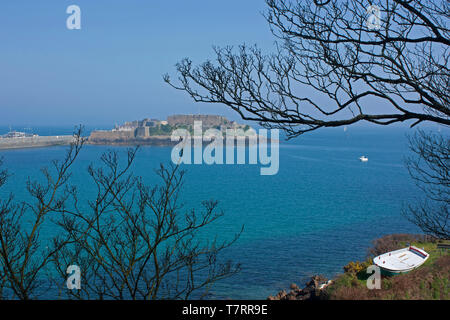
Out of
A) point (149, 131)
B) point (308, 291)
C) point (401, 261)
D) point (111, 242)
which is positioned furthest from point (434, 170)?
point (149, 131)

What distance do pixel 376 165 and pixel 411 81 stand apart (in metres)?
35.4

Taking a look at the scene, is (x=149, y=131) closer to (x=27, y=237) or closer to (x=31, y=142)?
(x=31, y=142)

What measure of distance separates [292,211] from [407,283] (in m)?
11.6

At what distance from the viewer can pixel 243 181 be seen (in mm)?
28094

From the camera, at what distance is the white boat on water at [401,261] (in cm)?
974

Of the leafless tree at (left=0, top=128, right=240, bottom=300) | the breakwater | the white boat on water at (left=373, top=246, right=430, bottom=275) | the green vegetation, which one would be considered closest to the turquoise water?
the green vegetation

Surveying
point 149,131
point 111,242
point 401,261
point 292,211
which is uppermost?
point 149,131

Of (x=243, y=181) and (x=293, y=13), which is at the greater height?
(x=293, y=13)

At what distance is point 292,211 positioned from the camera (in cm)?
1998

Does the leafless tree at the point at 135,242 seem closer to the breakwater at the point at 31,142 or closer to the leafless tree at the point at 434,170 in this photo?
the leafless tree at the point at 434,170

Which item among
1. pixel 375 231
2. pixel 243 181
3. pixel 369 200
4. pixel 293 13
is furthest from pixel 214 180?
pixel 293 13

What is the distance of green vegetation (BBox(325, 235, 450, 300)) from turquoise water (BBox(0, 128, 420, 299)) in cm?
161

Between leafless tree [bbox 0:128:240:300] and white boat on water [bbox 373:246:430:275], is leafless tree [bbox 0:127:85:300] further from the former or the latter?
white boat on water [bbox 373:246:430:275]
